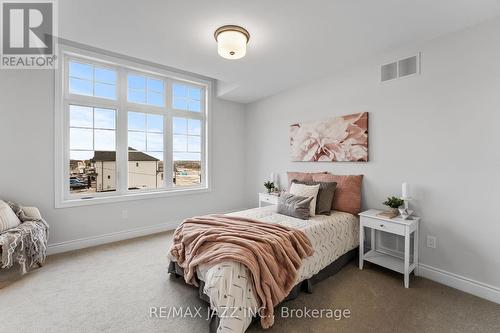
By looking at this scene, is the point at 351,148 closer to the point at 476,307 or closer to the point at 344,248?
the point at 344,248

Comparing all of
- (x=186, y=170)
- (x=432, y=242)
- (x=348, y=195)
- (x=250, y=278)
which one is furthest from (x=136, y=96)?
(x=432, y=242)

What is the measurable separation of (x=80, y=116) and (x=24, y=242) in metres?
1.75

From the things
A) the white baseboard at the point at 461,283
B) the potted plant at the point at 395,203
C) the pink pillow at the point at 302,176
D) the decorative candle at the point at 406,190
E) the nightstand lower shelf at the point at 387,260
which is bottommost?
the white baseboard at the point at 461,283

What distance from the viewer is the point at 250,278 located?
163cm

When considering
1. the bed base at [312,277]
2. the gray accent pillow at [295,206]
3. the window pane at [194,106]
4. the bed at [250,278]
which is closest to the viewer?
the bed at [250,278]

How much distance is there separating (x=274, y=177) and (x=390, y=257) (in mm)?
2116

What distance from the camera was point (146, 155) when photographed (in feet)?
12.4

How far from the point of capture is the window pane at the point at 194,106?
14.0 feet

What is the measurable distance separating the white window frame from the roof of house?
75mm

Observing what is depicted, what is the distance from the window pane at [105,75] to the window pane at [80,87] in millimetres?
151

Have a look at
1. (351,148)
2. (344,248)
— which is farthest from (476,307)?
(351,148)

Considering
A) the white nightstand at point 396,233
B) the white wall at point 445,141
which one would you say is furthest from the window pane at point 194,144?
the white nightstand at point 396,233

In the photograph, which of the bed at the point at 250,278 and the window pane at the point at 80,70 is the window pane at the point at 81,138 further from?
the bed at the point at 250,278

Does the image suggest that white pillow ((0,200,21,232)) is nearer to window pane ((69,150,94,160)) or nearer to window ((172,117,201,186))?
window pane ((69,150,94,160))
